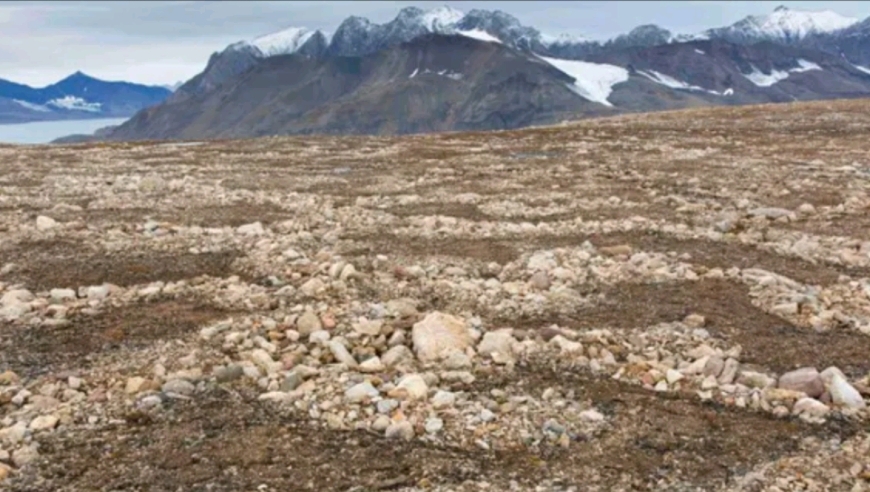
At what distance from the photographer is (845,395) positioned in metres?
9.16

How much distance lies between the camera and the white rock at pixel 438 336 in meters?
10.2

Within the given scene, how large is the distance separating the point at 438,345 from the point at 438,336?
0.18 meters

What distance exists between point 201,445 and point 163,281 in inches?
261

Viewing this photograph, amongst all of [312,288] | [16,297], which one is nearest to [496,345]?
[312,288]

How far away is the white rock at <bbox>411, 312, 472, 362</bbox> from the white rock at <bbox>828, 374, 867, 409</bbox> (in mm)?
4384

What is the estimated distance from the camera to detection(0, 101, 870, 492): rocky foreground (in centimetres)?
789

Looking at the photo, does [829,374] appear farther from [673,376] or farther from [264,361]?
[264,361]

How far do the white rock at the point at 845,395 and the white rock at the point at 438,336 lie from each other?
4384 millimetres

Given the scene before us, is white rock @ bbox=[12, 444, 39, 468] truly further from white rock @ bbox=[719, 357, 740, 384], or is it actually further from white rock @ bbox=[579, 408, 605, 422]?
white rock @ bbox=[719, 357, 740, 384]

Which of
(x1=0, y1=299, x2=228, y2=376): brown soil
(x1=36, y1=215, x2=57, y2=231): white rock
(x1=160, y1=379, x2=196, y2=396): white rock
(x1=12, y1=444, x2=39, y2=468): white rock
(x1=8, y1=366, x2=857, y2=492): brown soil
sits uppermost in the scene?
(x1=36, y1=215, x2=57, y2=231): white rock

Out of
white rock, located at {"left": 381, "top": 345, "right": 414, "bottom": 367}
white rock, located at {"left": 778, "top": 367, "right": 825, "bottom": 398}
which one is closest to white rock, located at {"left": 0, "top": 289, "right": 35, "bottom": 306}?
white rock, located at {"left": 381, "top": 345, "right": 414, "bottom": 367}

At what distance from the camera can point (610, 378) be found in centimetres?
989

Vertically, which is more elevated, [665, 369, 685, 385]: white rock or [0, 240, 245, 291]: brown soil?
[0, 240, 245, 291]: brown soil

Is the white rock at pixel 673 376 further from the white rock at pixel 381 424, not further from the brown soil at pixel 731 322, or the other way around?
the white rock at pixel 381 424
